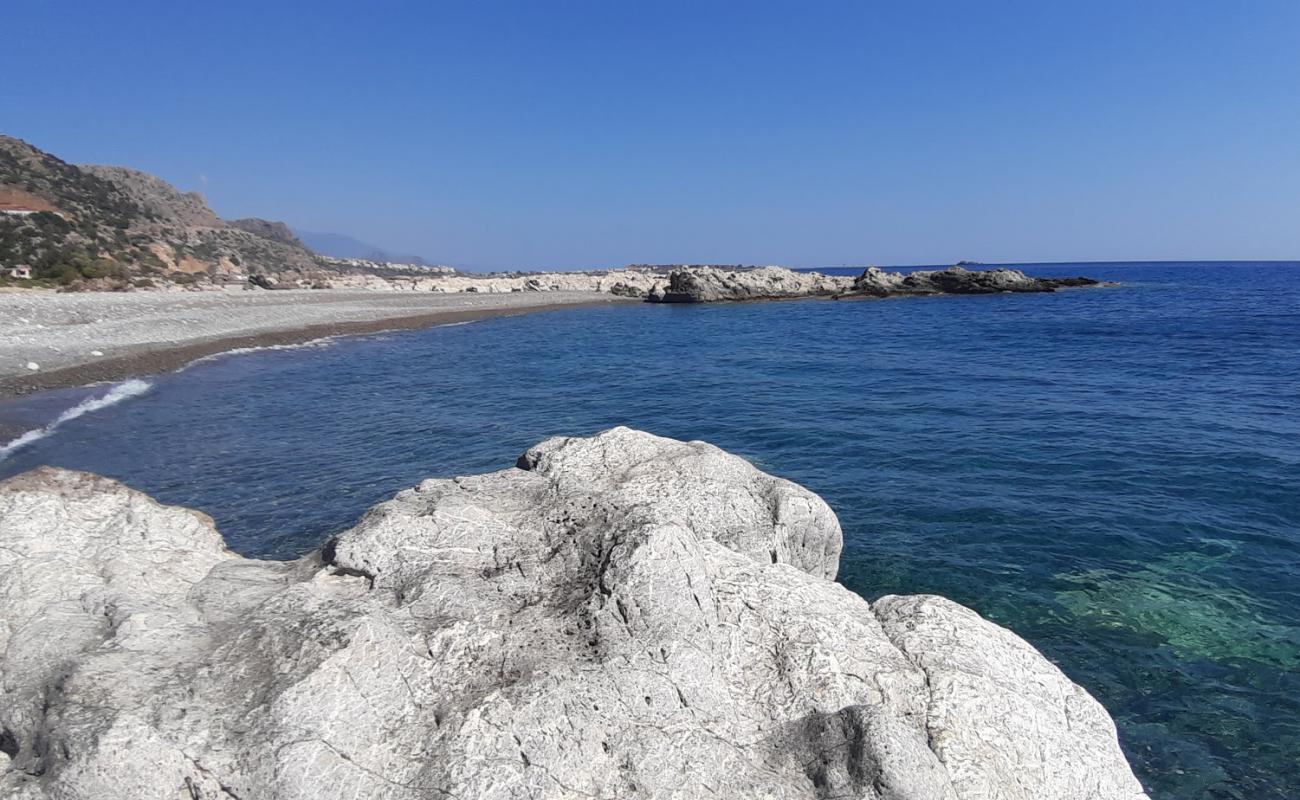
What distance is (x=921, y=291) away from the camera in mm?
84438

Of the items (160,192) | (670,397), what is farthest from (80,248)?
(160,192)

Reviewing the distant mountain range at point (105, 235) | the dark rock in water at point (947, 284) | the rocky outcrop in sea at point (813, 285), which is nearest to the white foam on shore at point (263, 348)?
the distant mountain range at point (105, 235)

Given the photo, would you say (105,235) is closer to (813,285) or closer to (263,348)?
(263,348)

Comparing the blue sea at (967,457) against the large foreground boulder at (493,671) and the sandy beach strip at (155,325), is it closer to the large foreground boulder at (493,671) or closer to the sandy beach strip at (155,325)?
the sandy beach strip at (155,325)

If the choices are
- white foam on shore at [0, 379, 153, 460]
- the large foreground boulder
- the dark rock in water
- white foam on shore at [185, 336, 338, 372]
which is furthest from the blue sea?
the dark rock in water

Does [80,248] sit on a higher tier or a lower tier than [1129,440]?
higher

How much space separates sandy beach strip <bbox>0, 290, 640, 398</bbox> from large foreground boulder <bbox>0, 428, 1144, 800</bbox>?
2539 centimetres

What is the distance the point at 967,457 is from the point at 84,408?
2611cm

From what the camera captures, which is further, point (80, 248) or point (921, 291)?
point (921, 291)

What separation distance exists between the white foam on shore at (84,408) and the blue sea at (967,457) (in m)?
0.22

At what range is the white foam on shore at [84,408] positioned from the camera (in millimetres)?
17562

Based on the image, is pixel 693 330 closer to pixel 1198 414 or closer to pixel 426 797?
pixel 1198 414

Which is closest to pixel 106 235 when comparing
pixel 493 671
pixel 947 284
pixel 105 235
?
pixel 105 235

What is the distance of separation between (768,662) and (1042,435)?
16.6 meters
